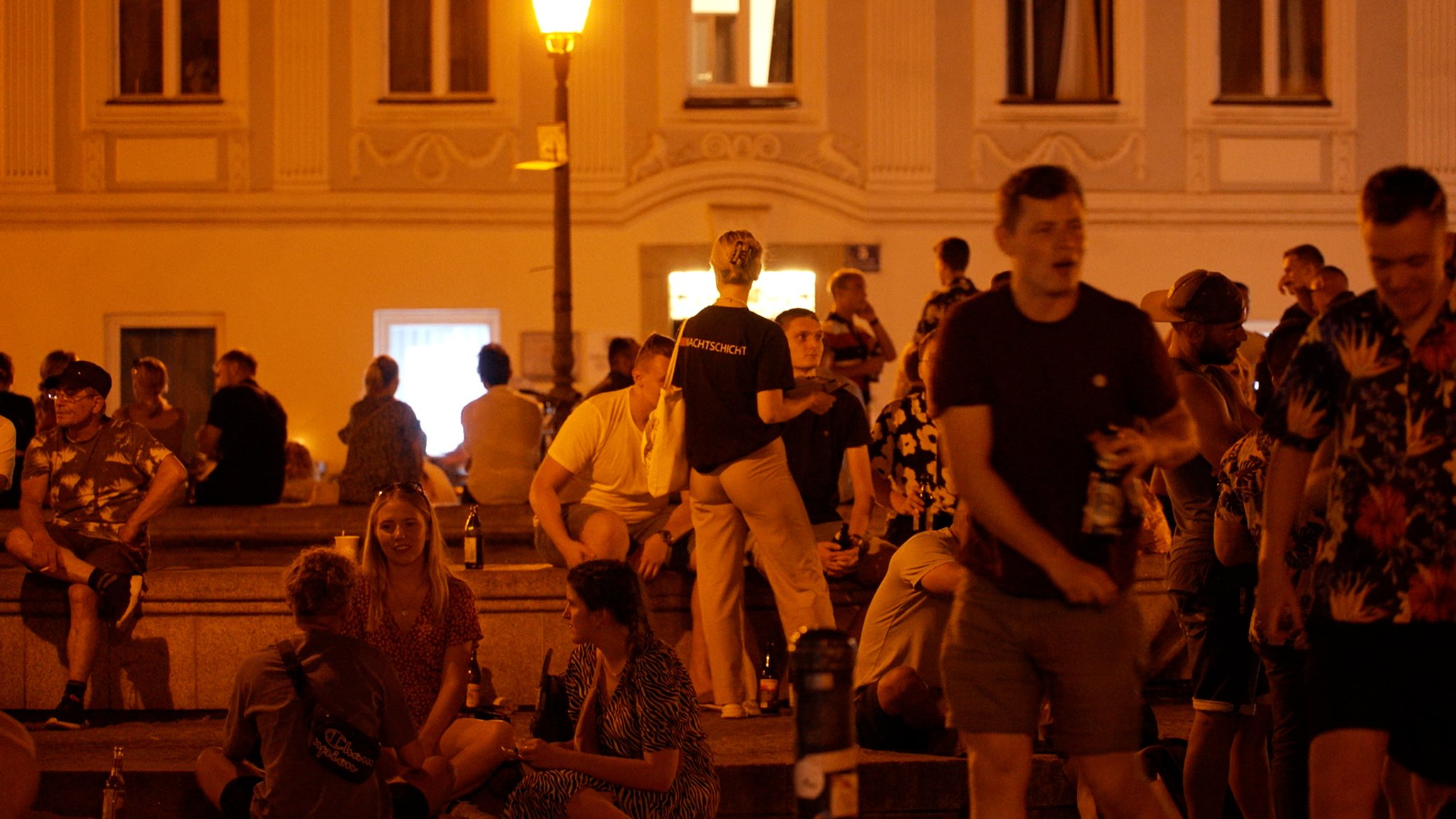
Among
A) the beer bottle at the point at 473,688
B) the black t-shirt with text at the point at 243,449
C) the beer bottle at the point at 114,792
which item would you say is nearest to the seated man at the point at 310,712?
the beer bottle at the point at 114,792

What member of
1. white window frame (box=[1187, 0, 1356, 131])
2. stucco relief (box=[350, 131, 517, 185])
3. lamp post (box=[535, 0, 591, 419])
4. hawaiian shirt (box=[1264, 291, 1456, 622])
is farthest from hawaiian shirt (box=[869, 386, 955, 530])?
white window frame (box=[1187, 0, 1356, 131])

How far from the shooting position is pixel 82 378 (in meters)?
8.23

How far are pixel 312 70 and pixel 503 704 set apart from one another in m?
12.6

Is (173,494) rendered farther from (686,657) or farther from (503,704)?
(686,657)

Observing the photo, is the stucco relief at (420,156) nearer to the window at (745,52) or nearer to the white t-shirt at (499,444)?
the window at (745,52)

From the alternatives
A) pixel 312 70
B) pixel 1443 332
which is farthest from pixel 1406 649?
pixel 312 70

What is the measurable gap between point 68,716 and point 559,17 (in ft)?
24.3

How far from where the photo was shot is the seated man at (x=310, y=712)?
5.61m

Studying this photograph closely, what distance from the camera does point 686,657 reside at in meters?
8.55

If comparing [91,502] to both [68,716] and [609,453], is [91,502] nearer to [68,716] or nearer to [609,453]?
[68,716]

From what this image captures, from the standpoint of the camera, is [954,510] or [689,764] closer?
[689,764]

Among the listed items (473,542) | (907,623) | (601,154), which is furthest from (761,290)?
(907,623)

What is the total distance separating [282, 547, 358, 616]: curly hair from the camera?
224 inches

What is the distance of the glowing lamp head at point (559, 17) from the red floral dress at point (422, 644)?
25.8ft
